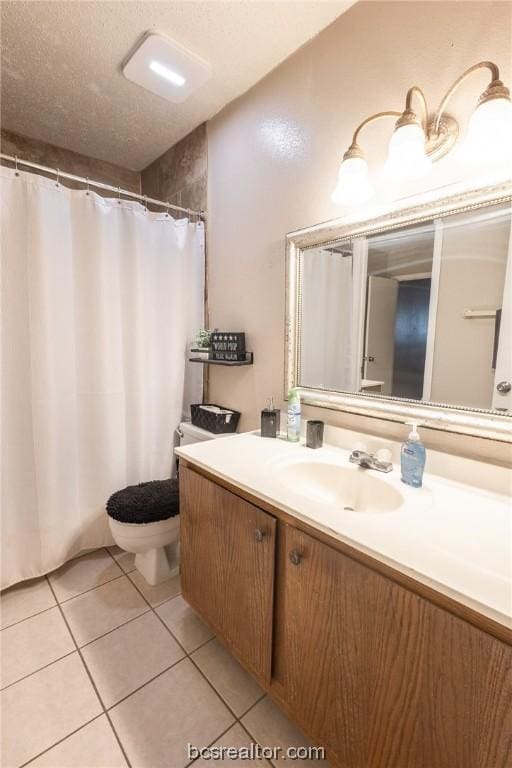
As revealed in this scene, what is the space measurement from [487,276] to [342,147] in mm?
719

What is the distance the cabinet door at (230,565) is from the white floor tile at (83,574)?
0.62m

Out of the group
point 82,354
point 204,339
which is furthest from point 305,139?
point 82,354

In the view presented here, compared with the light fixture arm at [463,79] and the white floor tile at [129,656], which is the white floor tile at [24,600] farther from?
the light fixture arm at [463,79]

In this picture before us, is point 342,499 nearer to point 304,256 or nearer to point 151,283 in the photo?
point 304,256

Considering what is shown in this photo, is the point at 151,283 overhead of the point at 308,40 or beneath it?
beneath

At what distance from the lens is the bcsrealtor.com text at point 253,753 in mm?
995

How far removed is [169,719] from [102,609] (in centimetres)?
58

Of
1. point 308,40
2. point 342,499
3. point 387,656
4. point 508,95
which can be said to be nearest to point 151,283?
point 308,40

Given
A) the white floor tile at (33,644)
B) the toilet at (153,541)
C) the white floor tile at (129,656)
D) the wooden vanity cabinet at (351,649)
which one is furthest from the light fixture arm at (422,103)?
the white floor tile at (33,644)

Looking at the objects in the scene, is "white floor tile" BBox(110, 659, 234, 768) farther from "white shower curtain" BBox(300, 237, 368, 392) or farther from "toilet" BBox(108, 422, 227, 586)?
"white shower curtain" BBox(300, 237, 368, 392)

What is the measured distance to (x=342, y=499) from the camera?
3.79 feet

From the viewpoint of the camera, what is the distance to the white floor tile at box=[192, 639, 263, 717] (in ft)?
3.76

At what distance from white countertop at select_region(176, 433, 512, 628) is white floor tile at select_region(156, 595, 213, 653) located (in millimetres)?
764

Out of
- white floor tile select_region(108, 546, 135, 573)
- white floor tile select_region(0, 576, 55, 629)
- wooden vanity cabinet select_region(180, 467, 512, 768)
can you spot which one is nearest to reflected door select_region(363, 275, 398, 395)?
wooden vanity cabinet select_region(180, 467, 512, 768)
